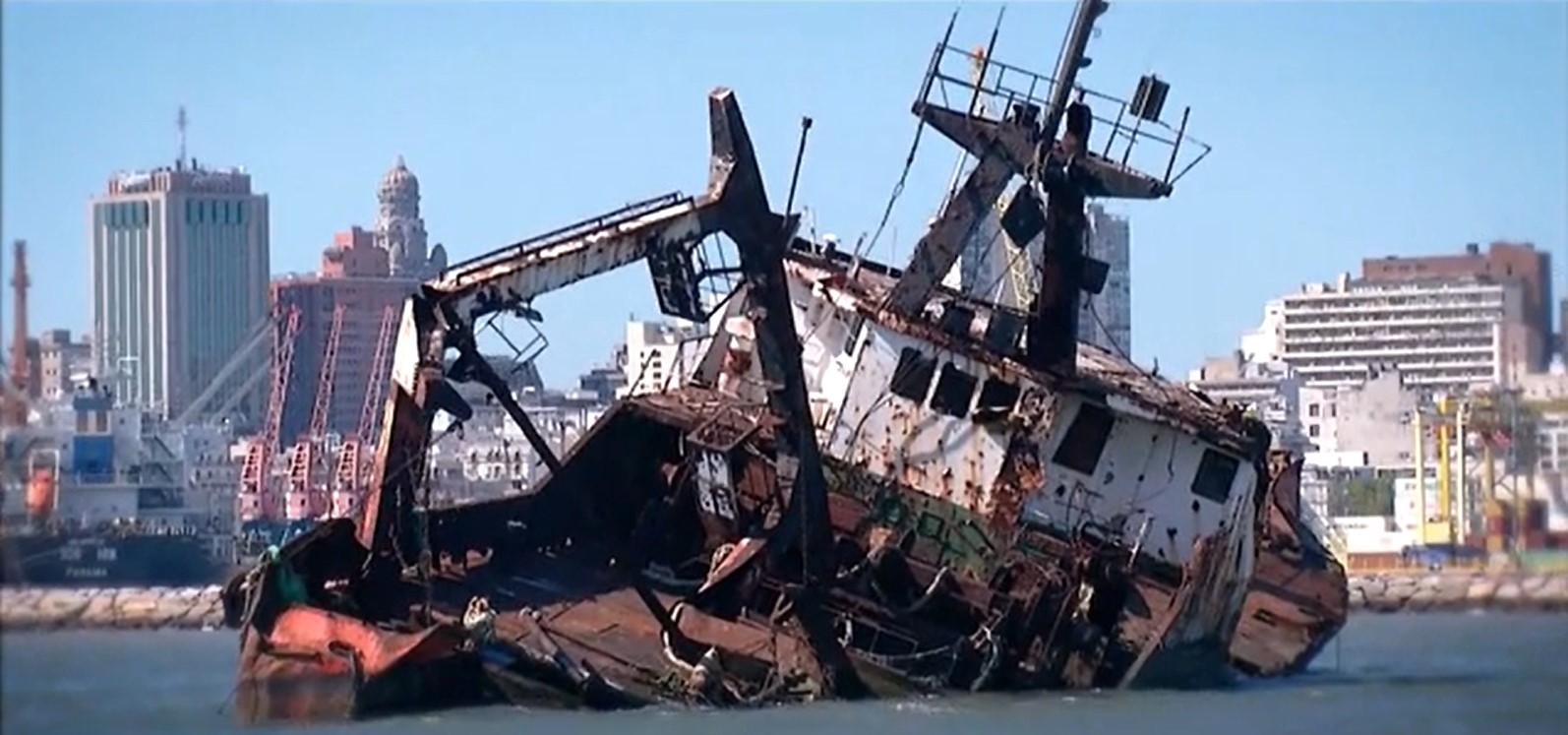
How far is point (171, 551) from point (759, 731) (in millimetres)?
80492

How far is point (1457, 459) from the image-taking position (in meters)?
97.4

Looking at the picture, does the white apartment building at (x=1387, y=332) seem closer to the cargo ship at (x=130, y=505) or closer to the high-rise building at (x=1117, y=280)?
the high-rise building at (x=1117, y=280)

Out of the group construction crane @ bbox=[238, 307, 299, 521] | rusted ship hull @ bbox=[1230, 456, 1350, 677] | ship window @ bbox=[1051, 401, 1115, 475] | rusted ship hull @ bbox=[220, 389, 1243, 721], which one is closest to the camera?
rusted ship hull @ bbox=[220, 389, 1243, 721]

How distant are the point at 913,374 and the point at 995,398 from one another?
0.97 meters

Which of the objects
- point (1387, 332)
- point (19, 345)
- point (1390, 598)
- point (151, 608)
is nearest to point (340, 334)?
point (1387, 332)

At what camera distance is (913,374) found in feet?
122

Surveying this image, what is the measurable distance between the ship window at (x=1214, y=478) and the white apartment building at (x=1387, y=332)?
57.2 metres

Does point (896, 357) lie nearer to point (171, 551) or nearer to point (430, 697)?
point (430, 697)

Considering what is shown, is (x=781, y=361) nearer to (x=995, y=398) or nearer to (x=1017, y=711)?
(x=995, y=398)

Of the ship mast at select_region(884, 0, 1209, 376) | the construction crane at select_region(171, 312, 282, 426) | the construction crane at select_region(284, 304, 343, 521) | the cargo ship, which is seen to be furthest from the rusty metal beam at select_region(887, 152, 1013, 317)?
the construction crane at select_region(171, 312, 282, 426)

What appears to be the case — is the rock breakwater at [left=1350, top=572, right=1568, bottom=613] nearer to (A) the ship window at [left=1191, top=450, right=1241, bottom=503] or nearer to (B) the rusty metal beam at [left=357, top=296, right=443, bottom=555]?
(A) the ship window at [left=1191, top=450, right=1241, bottom=503]

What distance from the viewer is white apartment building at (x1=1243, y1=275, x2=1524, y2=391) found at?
12131 centimetres

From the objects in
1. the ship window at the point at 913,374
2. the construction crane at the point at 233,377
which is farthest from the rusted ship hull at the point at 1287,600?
the construction crane at the point at 233,377

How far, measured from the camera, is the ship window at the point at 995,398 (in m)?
36.7
